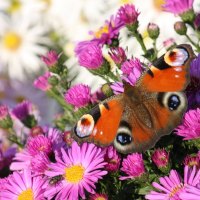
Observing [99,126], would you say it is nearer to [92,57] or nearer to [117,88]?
Result: [117,88]

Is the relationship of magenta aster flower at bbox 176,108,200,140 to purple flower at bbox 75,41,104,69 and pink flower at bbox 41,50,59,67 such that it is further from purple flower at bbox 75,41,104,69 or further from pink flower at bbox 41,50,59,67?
pink flower at bbox 41,50,59,67

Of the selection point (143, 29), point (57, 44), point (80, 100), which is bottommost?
point (80, 100)

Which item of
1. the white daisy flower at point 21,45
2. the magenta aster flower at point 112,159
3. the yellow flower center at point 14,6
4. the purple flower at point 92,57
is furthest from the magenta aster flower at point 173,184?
the yellow flower center at point 14,6

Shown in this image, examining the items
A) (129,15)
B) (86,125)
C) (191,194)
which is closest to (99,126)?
(86,125)

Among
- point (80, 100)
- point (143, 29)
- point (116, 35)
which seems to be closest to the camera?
point (80, 100)

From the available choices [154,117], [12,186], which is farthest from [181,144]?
[12,186]

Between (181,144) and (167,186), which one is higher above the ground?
(181,144)

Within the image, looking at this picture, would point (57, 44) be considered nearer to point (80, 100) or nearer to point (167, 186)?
point (80, 100)
